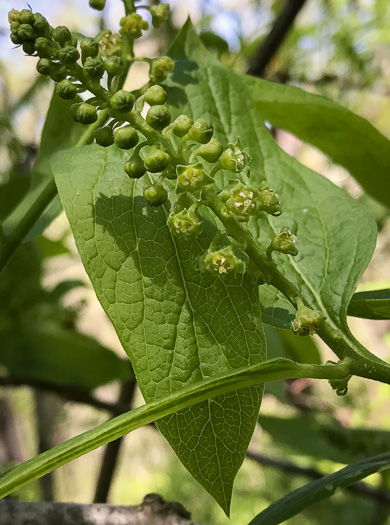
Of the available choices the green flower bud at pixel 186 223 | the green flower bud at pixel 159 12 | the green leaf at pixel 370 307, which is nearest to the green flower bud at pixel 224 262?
the green flower bud at pixel 186 223

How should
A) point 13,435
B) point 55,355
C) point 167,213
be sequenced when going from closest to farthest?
point 167,213 < point 55,355 < point 13,435

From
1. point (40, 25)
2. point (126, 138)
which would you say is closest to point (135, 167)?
point (126, 138)

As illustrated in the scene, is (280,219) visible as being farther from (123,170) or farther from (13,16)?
(13,16)

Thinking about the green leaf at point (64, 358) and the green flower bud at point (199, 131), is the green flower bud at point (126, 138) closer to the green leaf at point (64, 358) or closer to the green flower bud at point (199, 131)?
the green flower bud at point (199, 131)

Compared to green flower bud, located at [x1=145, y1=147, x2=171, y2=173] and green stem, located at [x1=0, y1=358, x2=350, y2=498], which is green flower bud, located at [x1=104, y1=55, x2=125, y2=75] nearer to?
green flower bud, located at [x1=145, y1=147, x2=171, y2=173]

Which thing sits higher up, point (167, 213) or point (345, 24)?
point (345, 24)

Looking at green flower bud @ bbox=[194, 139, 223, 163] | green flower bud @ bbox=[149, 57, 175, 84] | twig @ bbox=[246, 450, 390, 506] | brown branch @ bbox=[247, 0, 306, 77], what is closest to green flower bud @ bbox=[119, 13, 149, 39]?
green flower bud @ bbox=[149, 57, 175, 84]

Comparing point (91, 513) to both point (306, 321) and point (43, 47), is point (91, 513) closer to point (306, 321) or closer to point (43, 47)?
point (306, 321)

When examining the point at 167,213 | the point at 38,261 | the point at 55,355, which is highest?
the point at 38,261

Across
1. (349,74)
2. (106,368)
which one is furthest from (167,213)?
(349,74)
